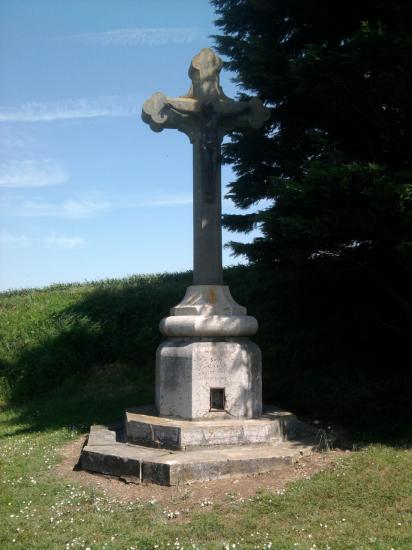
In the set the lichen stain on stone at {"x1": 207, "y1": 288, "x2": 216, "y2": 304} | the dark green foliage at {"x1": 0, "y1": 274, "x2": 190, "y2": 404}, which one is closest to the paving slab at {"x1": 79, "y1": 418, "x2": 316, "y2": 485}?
the lichen stain on stone at {"x1": 207, "y1": 288, "x2": 216, "y2": 304}

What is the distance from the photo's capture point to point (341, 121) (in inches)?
264

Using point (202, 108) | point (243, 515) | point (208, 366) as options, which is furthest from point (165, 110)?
point (243, 515)

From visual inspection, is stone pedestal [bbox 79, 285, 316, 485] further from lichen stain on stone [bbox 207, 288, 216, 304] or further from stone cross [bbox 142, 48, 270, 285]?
stone cross [bbox 142, 48, 270, 285]

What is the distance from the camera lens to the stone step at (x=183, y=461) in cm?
506

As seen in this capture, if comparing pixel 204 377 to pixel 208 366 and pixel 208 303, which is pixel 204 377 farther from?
pixel 208 303

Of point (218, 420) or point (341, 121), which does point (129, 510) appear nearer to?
point (218, 420)

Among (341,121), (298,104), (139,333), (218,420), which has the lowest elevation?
(218,420)

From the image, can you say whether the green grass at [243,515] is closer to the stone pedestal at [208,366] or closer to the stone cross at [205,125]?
the stone pedestal at [208,366]

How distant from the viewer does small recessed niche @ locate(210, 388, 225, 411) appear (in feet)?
20.3

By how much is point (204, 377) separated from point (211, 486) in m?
1.37

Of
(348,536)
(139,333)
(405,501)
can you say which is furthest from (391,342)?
(139,333)

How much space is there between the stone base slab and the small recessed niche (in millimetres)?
151

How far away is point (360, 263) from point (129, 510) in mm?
3594

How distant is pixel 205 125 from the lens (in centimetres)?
684
